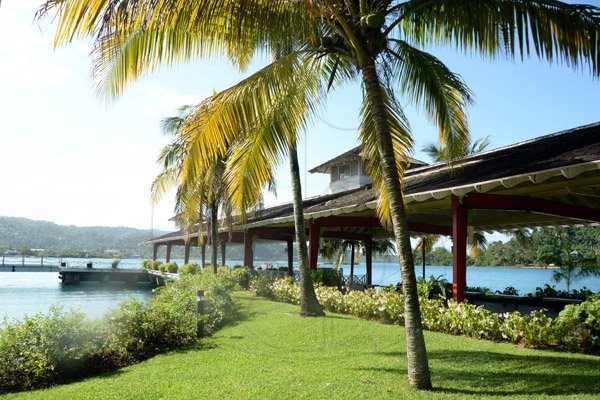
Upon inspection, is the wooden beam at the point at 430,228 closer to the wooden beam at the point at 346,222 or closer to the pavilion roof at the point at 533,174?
the wooden beam at the point at 346,222

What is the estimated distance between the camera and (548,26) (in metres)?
7.45

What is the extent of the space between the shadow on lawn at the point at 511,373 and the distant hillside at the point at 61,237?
12651 centimetres

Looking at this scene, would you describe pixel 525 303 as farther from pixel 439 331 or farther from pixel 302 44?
pixel 302 44

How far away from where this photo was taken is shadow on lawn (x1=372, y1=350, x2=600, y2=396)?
6738 mm

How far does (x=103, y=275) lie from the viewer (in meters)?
52.9

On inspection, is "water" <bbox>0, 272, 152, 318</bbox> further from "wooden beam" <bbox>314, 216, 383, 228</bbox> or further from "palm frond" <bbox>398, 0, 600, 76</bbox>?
"palm frond" <bbox>398, 0, 600, 76</bbox>

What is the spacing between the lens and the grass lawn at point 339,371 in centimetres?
697

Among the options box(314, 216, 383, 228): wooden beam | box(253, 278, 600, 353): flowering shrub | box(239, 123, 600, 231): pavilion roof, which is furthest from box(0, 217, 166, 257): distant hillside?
box(239, 123, 600, 231): pavilion roof

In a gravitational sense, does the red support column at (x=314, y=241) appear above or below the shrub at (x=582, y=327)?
above

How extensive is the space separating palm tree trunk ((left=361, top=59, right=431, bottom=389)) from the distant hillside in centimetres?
12723

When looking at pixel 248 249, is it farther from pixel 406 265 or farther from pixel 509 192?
pixel 406 265

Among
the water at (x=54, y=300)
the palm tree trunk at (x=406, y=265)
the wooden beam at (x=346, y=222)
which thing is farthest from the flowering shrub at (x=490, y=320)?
the water at (x=54, y=300)

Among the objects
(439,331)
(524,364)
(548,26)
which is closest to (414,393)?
(524,364)

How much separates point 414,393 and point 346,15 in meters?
5.99
